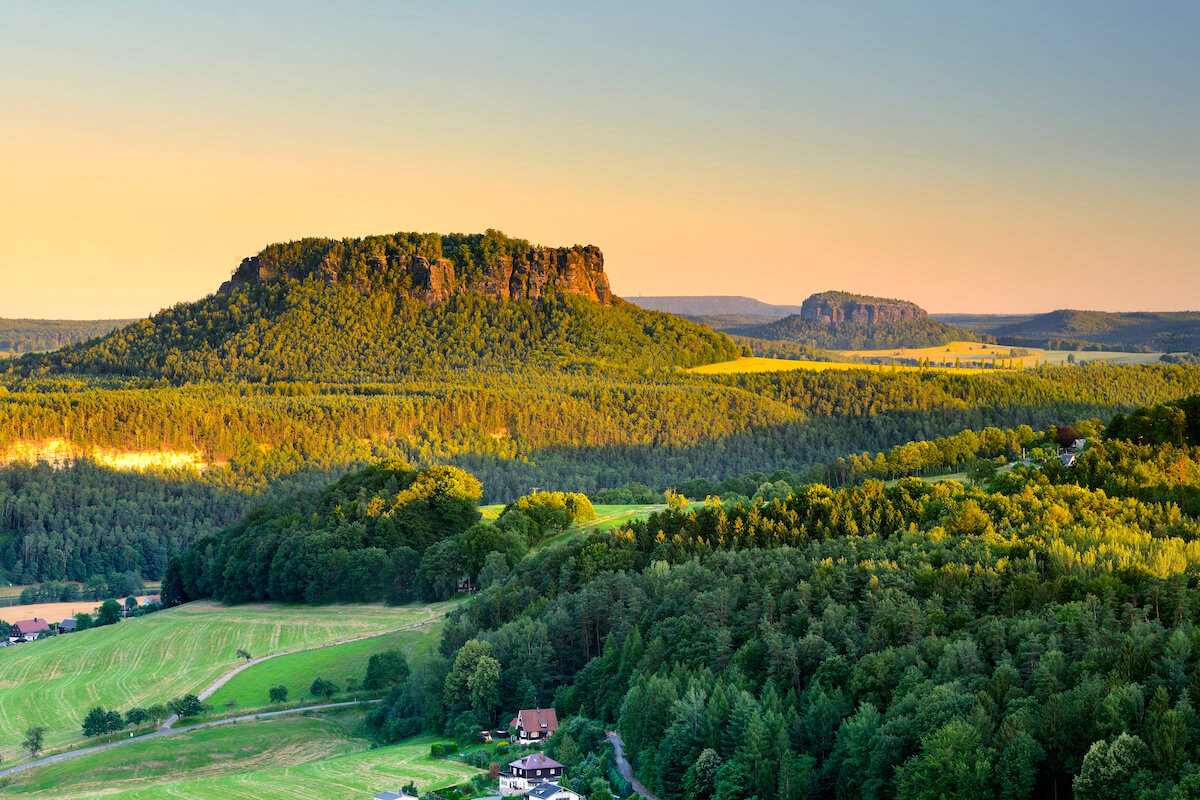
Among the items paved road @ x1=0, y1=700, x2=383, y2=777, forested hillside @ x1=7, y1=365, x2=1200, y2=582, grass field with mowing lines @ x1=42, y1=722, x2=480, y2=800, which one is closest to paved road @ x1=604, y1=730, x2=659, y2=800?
grass field with mowing lines @ x1=42, y1=722, x2=480, y2=800

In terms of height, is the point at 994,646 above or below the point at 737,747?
above

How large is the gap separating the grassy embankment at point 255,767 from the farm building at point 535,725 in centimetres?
402

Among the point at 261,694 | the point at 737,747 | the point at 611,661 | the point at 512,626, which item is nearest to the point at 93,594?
the point at 261,694

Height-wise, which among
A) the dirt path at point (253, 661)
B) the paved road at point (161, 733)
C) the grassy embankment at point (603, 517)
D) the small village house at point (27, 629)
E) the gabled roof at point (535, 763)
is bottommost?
the small village house at point (27, 629)

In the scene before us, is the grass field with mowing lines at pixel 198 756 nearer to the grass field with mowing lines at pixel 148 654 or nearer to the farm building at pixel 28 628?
the grass field with mowing lines at pixel 148 654

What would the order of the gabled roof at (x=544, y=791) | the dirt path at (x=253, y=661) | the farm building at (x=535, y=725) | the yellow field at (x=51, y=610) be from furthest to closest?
1. the yellow field at (x=51, y=610)
2. the dirt path at (x=253, y=661)
3. the farm building at (x=535, y=725)
4. the gabled roof at (x=544, y=791)

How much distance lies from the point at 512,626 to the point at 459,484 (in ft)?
157

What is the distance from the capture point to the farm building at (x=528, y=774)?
58.7 m

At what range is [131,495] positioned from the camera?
16025 centimetres

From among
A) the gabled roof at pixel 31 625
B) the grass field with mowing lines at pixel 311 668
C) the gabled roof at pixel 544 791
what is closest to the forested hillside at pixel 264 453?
the gabled roof at pixel 31 625

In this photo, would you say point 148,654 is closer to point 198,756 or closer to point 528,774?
point 198,756

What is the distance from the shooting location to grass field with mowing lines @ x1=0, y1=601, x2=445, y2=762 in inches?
3393

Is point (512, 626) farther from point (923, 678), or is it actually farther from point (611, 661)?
point (923, 678)

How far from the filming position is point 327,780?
64.3m
